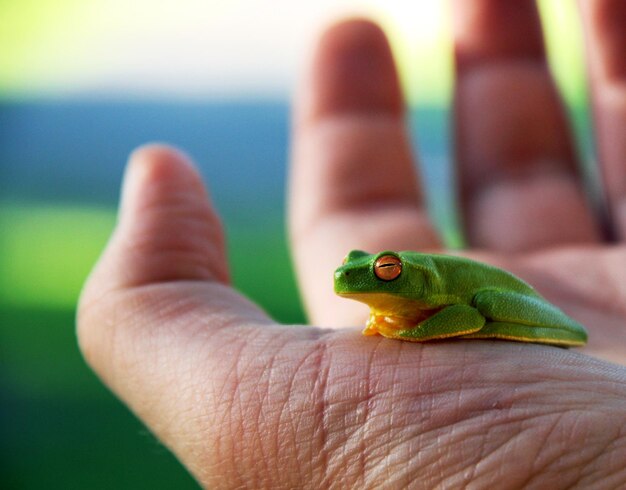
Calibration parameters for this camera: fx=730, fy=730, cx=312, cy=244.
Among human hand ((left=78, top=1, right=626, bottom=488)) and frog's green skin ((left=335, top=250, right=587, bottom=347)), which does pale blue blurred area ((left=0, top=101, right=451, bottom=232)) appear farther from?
frog's green skin ((left=335, top=250, right=587, bottom=347))

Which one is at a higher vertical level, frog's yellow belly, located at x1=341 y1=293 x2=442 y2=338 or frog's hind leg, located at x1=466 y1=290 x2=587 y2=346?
frog's yellow belly, located at x1=341 y1=293 x2=442 y2=338

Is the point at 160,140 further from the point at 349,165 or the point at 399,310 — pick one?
the point at 399,310

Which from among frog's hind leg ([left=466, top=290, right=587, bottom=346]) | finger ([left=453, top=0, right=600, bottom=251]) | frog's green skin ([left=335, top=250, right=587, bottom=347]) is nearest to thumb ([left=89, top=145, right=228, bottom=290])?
frog's green skin ([left=335, top=250, right=587, bottom=347])

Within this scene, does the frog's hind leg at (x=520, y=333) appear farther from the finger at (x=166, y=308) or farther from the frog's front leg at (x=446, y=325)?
the finger at (x=166, y=308)

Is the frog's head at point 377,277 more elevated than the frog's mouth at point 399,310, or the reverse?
the frog's head at point 377,277

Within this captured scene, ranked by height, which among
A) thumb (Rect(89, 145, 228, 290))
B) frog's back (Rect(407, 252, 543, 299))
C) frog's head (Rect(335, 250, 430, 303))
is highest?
thumb (Rect(89, 145, 228, 290))

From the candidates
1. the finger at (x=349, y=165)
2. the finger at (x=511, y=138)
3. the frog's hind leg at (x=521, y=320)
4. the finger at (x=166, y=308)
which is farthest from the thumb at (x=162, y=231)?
the finger at (x=511, y=138)

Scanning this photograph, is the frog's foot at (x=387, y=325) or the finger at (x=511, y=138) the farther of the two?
the finger at (x=511, y=138)
